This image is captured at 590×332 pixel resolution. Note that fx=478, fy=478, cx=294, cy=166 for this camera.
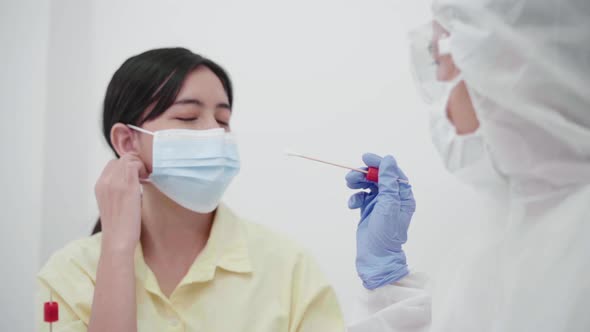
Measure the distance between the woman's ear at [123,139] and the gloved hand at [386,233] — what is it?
0.68 m

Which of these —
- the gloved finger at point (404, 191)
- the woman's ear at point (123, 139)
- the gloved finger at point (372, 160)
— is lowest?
the gloved finger at point (404, 191)

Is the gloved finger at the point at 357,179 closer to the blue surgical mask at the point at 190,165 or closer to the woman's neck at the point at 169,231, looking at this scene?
the blue surgical mask at the point at 190,165

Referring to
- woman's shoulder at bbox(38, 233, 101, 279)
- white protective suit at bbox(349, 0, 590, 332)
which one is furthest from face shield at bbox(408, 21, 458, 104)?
woman's shoulder at bbox(38, 233, 101, 279)

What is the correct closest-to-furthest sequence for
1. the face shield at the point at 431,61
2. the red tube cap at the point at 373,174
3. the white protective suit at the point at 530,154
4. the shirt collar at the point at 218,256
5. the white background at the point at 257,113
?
1. the white protective suit at the point at 530,154
2. the face shield at the point at 431,61
3. the red tube cap at the point at 373,174
4. the shirt collar at the point at 218,256
5. the white background at the point at 257,113

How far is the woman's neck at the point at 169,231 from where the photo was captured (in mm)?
1351

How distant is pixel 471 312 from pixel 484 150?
25 centimetres

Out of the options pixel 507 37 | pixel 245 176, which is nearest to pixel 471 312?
pixel 507 37

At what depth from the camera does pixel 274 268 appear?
4.36 feet

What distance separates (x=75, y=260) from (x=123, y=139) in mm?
348

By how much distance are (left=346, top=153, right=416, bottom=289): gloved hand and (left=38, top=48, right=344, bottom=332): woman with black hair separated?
0.95 feet

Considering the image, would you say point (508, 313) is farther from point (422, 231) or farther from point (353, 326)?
point (422, 231)

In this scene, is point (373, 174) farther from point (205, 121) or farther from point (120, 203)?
point (120, 203)

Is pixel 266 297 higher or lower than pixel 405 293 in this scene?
lower

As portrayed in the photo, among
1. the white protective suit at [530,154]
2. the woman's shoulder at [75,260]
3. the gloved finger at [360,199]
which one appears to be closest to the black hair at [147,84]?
the woman's shoulder at [75,260]
